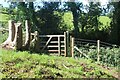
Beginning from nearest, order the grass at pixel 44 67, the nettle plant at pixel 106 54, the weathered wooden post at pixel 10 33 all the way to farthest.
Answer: the grass at pixel 44 67 < the weathered wooden post at pixel 10 33 < the nettle plant at pixel 106 54

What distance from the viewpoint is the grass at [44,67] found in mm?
Result: 2852

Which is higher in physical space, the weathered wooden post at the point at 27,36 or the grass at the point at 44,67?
the weathered wooden post at the point at 27,36

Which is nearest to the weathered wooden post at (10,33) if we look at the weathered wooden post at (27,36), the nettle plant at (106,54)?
the weathered wooden post at (27,36)

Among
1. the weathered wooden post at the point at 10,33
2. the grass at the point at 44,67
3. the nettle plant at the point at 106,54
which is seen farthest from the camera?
the nettle plant at the point at 106,54

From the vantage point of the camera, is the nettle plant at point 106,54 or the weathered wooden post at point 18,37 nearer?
the weathered wooden post at point 18,37

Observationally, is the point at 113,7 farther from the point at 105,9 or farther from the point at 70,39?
the point at 70,39

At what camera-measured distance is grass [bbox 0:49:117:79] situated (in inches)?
112

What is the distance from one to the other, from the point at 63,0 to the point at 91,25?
44 centimetres

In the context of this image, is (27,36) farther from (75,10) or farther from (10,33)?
(75,10)

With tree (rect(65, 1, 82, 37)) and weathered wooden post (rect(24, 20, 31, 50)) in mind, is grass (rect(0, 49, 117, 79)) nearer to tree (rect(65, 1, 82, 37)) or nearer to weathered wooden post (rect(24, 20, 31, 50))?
weathered wooden post (rect(24, 20, 31, 50))

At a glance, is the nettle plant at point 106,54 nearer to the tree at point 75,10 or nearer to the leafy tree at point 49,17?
the tree at point 75,10

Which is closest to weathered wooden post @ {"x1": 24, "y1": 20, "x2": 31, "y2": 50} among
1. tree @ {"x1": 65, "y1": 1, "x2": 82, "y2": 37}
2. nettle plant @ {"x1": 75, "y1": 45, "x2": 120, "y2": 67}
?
tree @ {"x1": 65, "y1": 1, "x2": 82, "y2": 37}

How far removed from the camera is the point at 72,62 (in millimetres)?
3238

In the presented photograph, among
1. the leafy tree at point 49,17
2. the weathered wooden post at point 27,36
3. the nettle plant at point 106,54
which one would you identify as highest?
the leafy tree at point 49,17
